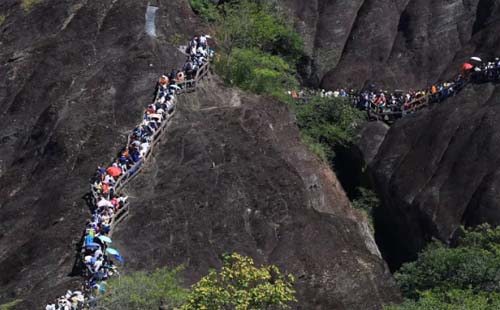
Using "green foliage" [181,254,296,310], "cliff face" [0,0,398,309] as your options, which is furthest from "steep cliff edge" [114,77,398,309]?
"green foliage" [181,254,296,310]

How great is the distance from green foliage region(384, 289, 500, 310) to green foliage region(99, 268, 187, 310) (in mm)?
7924

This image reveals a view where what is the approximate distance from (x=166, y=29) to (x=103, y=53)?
3.92 metres

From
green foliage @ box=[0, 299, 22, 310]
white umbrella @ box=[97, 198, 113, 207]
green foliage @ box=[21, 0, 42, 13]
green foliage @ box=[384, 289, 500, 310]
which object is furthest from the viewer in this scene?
green foliage @ box=[21, 0, 42, 13]


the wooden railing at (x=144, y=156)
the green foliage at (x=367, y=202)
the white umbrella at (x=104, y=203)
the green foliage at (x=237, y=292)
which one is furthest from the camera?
the green foliage at (x=367, y=202)

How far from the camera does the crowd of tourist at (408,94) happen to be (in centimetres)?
6625

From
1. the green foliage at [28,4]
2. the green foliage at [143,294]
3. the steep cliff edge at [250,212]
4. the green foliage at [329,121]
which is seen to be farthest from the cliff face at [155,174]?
the green foliage at [329,121]

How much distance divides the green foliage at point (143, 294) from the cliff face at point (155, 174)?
16.8ft

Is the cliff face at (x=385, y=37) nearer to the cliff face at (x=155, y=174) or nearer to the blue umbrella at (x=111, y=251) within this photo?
the cliff face at (x=155, y=174)

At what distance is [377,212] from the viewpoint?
66.1 meters

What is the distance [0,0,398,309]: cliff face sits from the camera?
51688mm

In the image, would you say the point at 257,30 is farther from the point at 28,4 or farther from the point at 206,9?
the point at 28,4

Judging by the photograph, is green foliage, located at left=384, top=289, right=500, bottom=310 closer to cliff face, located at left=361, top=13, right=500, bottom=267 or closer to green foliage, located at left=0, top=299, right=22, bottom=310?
cliff face, located at left=361, top=13, right=500, bottom=267

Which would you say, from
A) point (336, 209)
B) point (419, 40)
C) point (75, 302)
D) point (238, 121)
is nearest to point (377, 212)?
point (336, 209)

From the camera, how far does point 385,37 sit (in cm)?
7938
